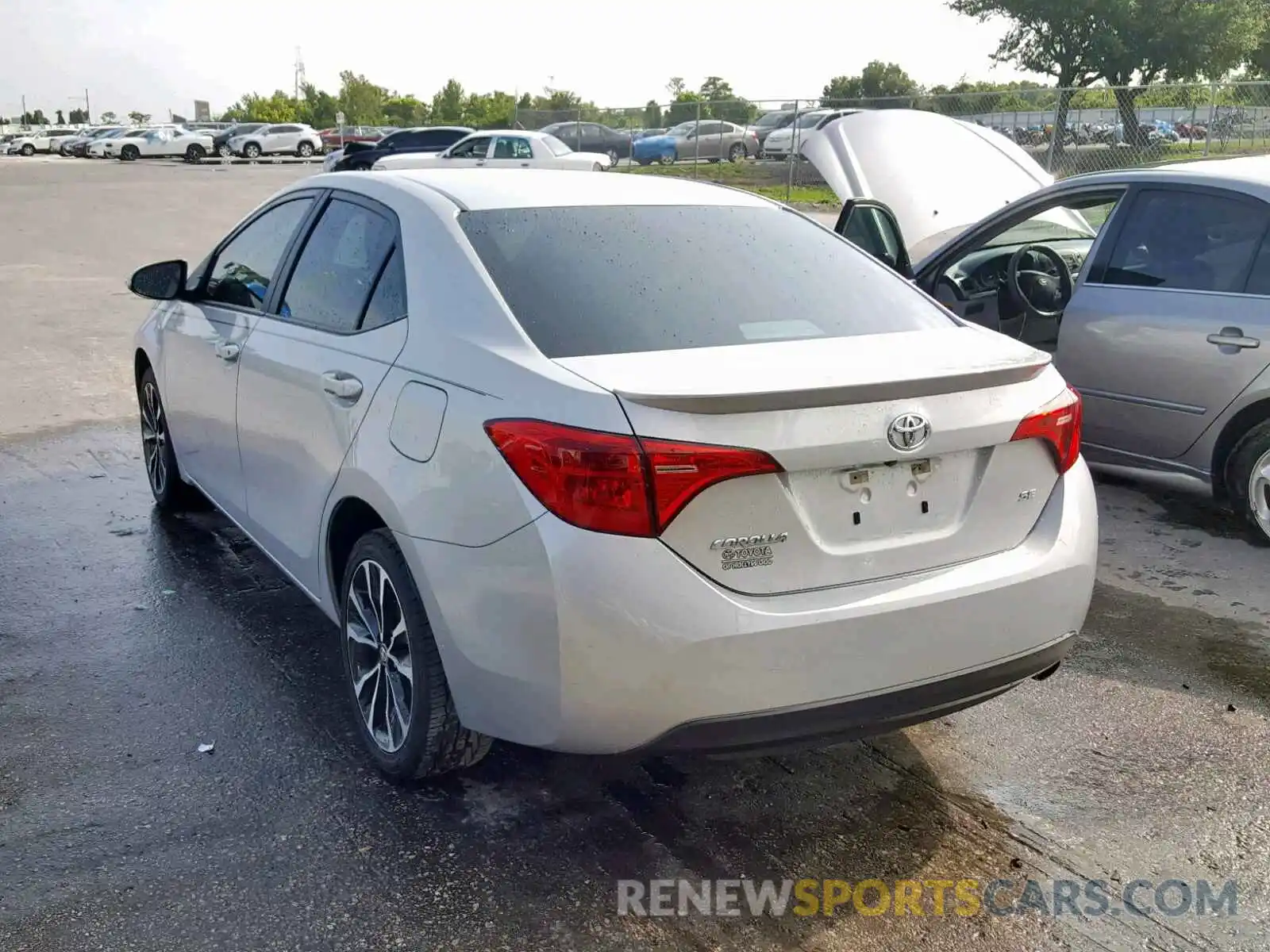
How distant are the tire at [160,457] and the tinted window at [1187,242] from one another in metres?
4.55

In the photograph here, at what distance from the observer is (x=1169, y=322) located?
564cm

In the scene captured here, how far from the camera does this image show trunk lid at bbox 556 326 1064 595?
269 cm

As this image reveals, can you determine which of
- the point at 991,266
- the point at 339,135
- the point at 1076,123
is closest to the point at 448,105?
the point at 339,135

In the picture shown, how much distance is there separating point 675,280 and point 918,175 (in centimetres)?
453

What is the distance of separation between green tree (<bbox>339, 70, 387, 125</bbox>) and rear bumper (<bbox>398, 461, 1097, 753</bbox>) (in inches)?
3344

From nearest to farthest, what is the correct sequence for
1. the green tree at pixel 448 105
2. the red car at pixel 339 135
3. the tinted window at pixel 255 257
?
the tinted window at pixel 255 257 → the red car at pixel 339 135 → the green tree at pixel 448 105

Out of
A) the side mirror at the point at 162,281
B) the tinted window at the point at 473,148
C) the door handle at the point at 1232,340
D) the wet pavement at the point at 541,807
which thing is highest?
the tinted window at the point at 473,148

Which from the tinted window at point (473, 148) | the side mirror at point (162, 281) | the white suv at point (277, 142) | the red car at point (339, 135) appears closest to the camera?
the side mirror at point (162, 281)

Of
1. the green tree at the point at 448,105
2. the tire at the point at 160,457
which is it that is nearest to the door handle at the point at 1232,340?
the tire at the point at 160,457

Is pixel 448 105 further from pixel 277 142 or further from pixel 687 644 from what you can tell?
pixel 687 644

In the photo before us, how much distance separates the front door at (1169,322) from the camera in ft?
17.7

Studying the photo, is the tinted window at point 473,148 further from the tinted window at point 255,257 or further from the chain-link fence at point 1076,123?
the tinted window at point 255,257

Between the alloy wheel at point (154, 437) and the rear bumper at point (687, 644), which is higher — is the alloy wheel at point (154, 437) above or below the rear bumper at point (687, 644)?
below

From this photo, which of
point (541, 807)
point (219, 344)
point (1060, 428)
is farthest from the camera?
point (219, 344)
